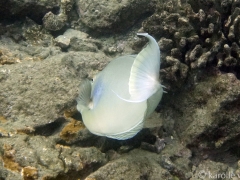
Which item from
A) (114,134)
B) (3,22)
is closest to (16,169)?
(114,134)

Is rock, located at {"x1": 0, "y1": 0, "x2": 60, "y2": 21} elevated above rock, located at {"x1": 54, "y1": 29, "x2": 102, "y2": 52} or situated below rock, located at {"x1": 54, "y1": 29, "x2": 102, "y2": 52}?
above

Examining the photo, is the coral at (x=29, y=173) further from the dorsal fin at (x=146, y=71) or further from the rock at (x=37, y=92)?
the dorsal fin at (x=146, y=71)

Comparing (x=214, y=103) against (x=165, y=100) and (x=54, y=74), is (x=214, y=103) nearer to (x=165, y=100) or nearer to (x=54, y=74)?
(x=165, y=100)

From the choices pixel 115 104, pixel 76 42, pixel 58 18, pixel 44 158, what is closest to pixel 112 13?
pixel 76 42

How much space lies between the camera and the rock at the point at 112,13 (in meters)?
3.99

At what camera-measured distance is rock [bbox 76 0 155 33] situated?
3988 mm

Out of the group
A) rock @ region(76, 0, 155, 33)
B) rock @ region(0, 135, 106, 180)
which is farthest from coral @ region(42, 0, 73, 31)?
rock @ region(0, 135, 106, 180)

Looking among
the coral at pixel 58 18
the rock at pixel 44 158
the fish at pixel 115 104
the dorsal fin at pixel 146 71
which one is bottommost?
the rock at pixel 44 158

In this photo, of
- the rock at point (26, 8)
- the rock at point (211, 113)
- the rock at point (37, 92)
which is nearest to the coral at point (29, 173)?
the rock at point (37, 92)

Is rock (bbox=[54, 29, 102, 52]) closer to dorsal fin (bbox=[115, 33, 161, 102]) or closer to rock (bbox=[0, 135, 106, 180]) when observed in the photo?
rock (bbox=[0, 135, 106, 180])

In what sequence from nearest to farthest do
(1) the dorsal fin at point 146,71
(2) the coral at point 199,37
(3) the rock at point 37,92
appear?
(1) the dorsal fin at point 146,71, (3) the rock at point 37,92, (2) the coral at point 199,37

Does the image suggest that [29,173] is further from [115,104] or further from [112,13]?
[112,13]

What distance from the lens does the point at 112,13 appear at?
3992mm

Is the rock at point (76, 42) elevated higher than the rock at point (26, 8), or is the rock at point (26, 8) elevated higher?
the rock at point (26, 8)
